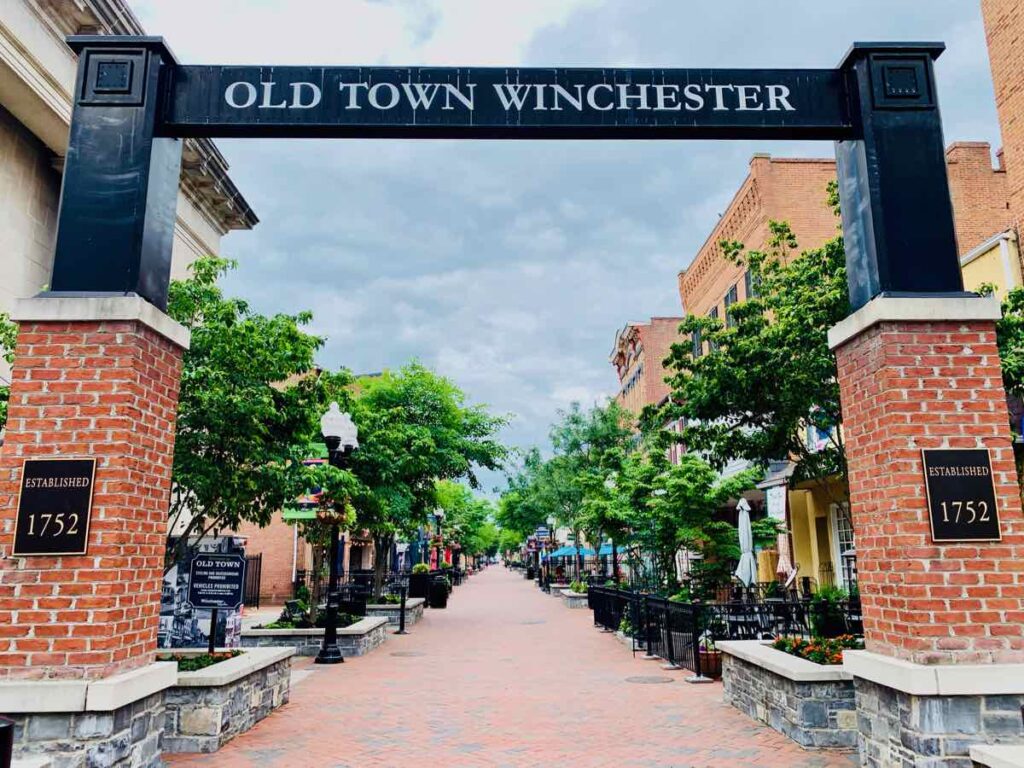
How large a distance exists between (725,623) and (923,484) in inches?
328

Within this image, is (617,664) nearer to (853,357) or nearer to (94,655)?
(853,357)

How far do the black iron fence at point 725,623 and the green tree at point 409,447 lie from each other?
6.21m

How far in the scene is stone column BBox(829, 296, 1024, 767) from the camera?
205 inches

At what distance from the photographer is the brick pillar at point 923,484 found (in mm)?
5312

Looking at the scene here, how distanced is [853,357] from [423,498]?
1791cm

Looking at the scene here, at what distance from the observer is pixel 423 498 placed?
2298cm

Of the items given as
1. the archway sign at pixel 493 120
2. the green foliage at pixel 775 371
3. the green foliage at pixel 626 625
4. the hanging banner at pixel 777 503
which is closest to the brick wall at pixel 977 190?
the hanging banner at pixel 777 503

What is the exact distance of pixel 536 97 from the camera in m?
6.50

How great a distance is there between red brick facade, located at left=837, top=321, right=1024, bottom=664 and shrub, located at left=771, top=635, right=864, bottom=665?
7.63 ft

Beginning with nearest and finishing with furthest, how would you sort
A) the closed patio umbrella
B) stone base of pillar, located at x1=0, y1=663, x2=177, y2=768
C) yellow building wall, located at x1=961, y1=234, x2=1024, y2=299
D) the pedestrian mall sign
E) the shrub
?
1. stone base of pillar, located at x1=0, y1=663, x2=177, y2=768
2. the pedestrian mall sign
3. the shrub
4. the closed patio umbrella
5. yellow building wall, located at x1=961, y1=234, x2=1024, y2=299

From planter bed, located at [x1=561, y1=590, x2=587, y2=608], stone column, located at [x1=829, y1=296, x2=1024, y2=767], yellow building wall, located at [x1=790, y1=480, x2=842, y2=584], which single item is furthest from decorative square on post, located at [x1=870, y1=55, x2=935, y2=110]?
planter bed, located at [x1=561, y1=590, x2=587, y2=608]

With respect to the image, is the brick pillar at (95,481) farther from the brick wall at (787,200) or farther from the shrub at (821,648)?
the brick wall at (787,200)

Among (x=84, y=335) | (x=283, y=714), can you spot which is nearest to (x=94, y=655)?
(x=84, y=335)

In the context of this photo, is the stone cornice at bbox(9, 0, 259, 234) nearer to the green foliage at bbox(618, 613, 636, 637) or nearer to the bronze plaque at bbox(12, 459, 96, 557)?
the bronze plaque at bbox(12, 459, 96, 557)
